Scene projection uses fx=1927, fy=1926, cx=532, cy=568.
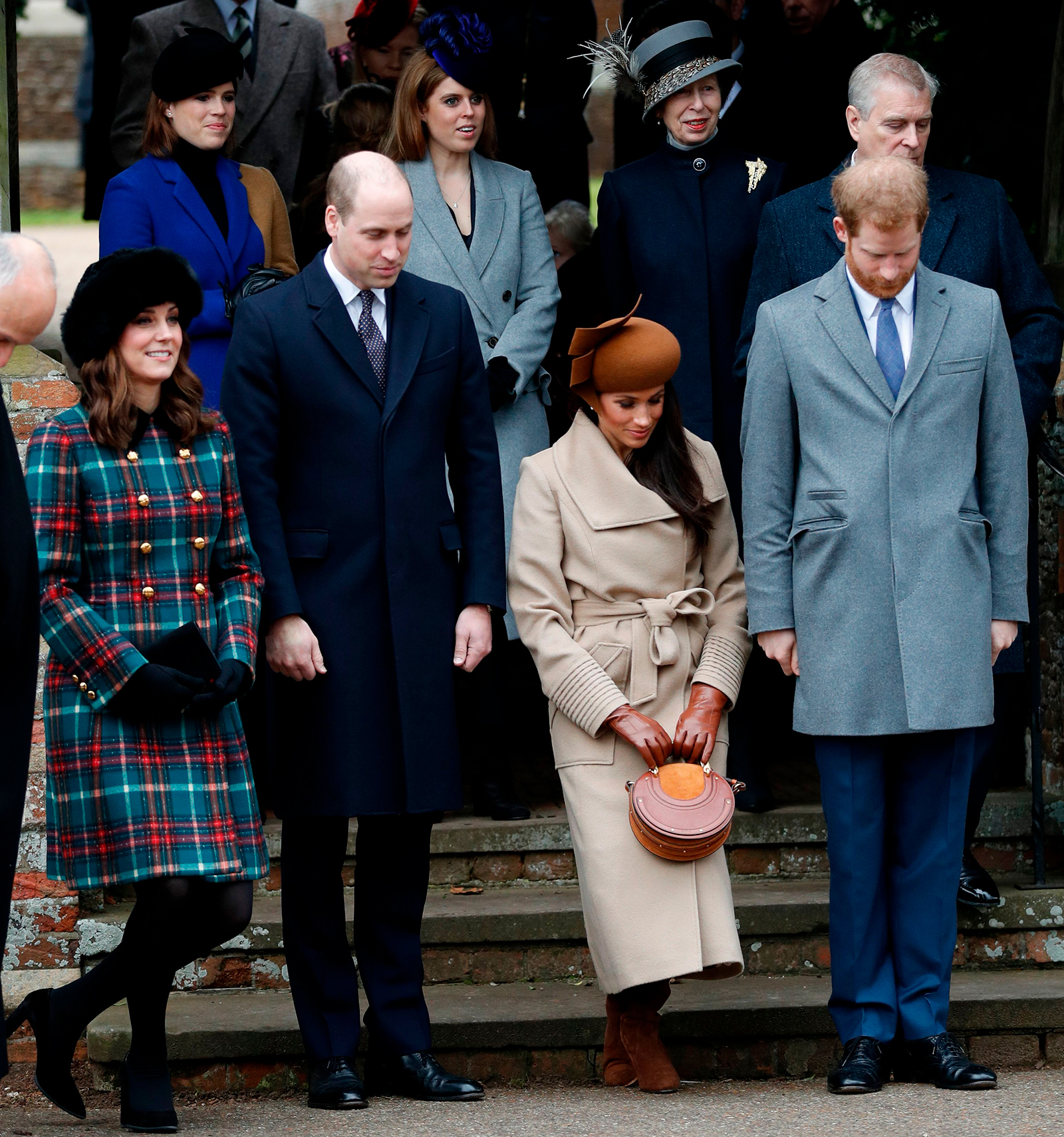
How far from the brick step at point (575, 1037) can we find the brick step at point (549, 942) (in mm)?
204

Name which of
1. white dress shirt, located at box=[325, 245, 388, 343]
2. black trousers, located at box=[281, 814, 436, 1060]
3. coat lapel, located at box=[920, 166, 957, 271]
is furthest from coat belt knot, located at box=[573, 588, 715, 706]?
coat lapel, located at box=[920, 166, 957, 271]

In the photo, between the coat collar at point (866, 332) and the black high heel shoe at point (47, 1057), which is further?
the coat collar at point (866, 332)

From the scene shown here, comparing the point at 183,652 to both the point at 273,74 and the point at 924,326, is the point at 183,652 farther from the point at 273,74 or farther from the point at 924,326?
the point at 273,74

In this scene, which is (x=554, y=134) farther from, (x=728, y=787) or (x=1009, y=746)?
(x=728, y=787)

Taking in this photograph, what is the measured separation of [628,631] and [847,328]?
2.85 ft

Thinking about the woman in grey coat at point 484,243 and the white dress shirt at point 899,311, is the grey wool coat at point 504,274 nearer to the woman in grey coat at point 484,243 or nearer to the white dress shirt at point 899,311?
the woman in grey coat at point 484,243

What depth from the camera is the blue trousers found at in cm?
441

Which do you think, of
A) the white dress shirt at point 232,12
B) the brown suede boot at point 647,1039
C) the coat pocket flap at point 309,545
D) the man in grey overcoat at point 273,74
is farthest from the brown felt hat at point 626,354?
the white dress shirt at point 232,12

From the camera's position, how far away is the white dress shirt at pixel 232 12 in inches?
267

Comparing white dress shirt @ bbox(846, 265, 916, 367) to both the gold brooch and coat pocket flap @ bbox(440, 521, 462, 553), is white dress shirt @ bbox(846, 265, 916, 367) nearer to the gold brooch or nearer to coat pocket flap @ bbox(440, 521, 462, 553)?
coat pocket flap @ bbox(440, 521, 462, 553)

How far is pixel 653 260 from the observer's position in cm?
564

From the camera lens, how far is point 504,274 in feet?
18.5

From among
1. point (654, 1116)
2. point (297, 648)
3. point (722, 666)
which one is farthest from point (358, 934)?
point (722, 666)

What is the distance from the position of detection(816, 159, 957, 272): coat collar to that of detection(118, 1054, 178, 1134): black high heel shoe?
2657mm
